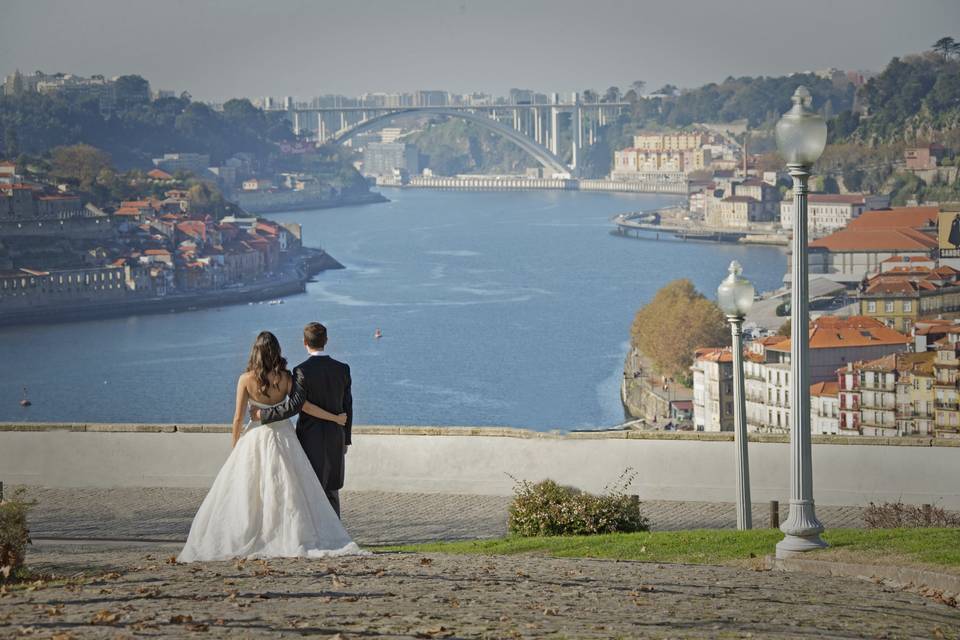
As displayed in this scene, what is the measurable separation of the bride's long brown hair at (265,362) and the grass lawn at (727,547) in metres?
0.60

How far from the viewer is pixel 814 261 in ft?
91.7

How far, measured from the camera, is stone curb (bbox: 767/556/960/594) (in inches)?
86.6

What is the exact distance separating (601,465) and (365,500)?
22.3 inches

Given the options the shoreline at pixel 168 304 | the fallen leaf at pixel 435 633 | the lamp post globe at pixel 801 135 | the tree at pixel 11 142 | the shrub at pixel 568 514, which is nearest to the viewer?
the fallen leaf at pixel 435 633

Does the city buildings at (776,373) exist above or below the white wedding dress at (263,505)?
below

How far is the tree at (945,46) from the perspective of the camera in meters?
37.5

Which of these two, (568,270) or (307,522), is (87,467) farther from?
(568,270)

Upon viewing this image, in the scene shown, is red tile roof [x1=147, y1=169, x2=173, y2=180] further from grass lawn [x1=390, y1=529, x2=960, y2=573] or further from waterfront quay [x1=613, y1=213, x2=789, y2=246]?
grass lawn [x1=390, y1=529, x2=960, y2=573]

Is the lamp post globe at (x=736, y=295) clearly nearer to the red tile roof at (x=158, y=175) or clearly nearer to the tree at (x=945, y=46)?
the red tile roof at (x=158, y=175)

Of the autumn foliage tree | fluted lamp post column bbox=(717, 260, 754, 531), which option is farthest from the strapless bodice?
the autumn foliage tree

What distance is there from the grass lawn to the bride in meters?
0.49

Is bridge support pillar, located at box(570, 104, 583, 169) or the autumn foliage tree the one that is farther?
bridge support pillar, located at box(570, 104, 583, 169)

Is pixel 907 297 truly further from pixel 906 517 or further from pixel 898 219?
pixel 906 517

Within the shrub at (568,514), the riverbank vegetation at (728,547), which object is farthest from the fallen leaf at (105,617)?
the shrub at (568,514)
